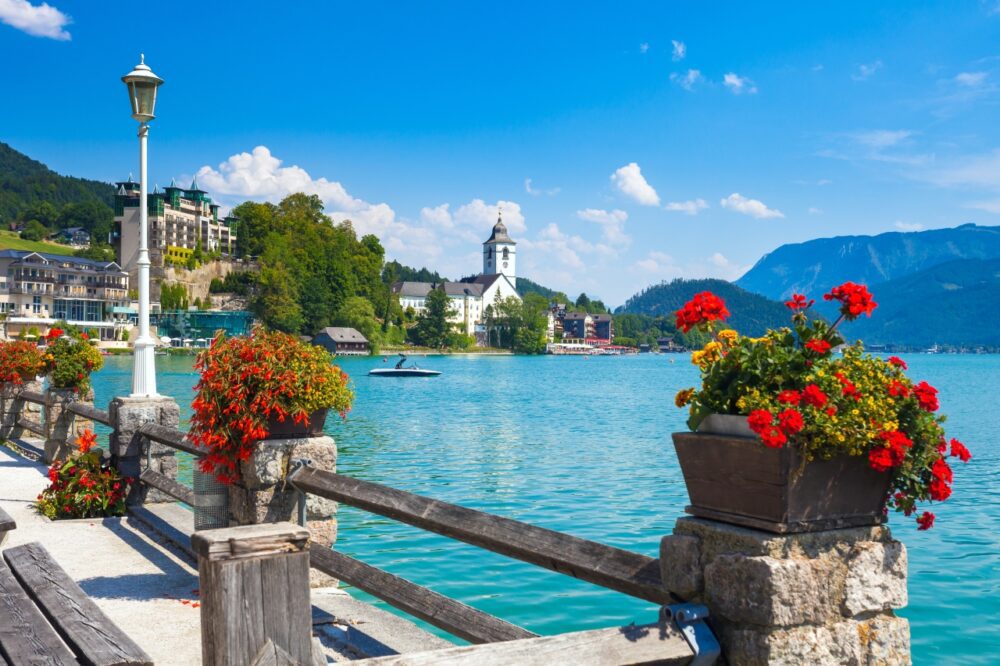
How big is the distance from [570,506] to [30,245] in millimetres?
170890

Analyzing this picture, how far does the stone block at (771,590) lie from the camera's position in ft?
9.37

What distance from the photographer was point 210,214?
155875mm

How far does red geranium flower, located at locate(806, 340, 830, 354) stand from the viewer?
3105 millimetres

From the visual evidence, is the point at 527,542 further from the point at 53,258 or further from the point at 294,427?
the point at 53,258

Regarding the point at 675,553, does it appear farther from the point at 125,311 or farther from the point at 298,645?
the point at 125,311

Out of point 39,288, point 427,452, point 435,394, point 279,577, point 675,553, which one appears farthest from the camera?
point 39,288

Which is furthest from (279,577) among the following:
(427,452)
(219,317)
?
(219,317)

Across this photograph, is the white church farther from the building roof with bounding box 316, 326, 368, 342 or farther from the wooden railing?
the wooden railing

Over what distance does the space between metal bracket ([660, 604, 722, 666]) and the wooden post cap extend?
4.47 feet

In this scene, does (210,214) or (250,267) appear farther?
(210,214)

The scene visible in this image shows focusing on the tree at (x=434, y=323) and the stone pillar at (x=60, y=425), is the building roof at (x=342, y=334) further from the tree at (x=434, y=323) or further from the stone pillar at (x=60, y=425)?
the stone pillar at (x=60, y=425)

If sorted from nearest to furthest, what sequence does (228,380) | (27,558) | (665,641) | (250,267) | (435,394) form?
(665,641) < (27,558) < (228,380) < (435,394) < (250,267)

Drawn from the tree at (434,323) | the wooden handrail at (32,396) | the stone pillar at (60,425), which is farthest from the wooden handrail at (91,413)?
the tree at (434,323)

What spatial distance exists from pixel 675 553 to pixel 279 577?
154 centimetres
